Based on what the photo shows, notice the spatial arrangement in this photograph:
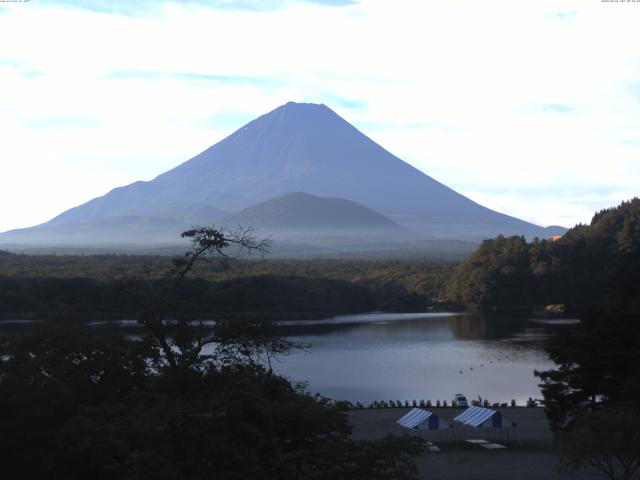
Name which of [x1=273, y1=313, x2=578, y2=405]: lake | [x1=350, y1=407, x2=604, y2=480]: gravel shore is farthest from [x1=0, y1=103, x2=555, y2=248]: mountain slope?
[x1=350, y1=407, x2=604, y2=480]: gravel shore

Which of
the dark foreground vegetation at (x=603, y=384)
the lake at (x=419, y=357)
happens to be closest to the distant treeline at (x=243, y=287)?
the lake at (x=419, y=357)

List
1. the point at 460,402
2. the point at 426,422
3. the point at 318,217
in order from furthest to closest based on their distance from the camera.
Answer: the point at 318,217, the point at 460,402, the point at 426,422

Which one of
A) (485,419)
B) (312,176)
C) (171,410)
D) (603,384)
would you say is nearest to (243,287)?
(485,419)

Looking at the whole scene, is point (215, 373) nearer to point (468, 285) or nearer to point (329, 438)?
point (329, 438)

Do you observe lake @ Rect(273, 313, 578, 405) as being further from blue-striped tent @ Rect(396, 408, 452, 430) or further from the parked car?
blue-striped tent @ Rect(396, 408, 452, 430)

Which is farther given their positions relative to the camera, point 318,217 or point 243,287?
point 318,217

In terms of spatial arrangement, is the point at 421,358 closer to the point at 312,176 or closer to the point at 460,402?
the point at 460,402

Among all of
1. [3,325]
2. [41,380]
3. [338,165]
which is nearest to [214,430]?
[41,380]
